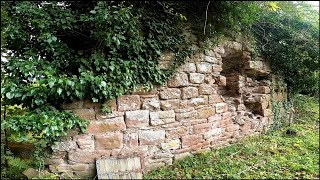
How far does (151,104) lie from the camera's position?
3.83m

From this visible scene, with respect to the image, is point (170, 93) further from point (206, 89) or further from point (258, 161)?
point (258, 161)

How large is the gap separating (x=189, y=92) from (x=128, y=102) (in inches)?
42.3

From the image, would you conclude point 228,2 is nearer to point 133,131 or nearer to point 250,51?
point 250,51

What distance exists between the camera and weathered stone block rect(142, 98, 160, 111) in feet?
12.4

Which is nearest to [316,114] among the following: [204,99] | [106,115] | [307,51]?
[307,51]

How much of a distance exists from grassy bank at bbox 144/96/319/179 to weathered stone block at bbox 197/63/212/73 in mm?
1344

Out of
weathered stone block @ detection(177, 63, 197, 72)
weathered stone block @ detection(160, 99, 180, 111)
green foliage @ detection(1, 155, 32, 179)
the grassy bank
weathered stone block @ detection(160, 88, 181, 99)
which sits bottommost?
the grassy bank

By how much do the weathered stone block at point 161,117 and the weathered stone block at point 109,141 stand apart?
522 millimetres

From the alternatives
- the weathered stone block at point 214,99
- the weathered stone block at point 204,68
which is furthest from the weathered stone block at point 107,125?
the weathered stone block at point 214,99

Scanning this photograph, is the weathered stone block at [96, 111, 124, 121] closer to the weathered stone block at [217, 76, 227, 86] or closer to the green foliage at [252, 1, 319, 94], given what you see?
the weathered stone block at [217, 76, 227, 86]

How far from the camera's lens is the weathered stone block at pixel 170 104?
155 inches

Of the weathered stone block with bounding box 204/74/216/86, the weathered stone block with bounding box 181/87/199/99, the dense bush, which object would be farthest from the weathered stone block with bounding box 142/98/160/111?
the weathered stone block with bounding box 204/74/216/86

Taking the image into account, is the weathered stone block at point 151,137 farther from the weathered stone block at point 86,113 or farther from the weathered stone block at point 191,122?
the weathered stone block at point 86,113

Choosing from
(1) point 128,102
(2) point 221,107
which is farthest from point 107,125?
(2) point 221,107
